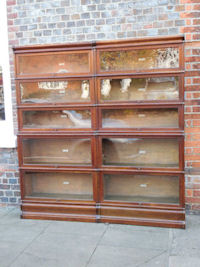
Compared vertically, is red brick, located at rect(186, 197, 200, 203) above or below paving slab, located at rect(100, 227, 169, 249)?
above

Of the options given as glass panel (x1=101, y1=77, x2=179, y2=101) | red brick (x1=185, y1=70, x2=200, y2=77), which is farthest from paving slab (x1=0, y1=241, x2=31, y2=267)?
red brick (x1=185, y1=70, x2=200, y2=77)

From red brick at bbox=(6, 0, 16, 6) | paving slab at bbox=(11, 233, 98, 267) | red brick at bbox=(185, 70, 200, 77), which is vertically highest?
red brick at bbox=(6, 0, 16, 6)

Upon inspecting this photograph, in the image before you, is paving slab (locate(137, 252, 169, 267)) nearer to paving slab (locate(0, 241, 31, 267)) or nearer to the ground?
the ground

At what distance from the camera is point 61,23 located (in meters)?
4.22

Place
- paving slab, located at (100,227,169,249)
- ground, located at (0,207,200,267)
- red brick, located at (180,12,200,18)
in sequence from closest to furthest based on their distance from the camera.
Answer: ground, located at (0,207,200,267), paving slab, located at (100,227,169,249), red brick, located at (180,12,200,18)

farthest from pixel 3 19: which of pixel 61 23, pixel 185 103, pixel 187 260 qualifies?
pixel 187 260

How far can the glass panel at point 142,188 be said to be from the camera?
3.94m

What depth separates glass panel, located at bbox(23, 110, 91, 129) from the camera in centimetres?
404

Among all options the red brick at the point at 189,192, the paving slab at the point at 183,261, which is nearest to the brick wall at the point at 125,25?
the red brick at the point at 189,192

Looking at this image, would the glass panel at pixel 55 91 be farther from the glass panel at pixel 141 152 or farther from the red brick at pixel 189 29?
the red brick at pixel 189 29

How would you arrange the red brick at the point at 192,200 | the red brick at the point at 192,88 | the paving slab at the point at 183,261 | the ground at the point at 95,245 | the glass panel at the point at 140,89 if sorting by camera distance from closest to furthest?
the paving slab at the point at 183,261 < the ground at the point at 95,245 < the glass panel at the point at 140,89 < the red brick at the point at 192,88 < the red brick at the point at 192,200

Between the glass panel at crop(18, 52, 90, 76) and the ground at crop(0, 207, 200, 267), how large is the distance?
1913 millimetres

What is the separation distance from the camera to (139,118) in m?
3.94

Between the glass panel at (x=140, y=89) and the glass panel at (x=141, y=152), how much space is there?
52cm
